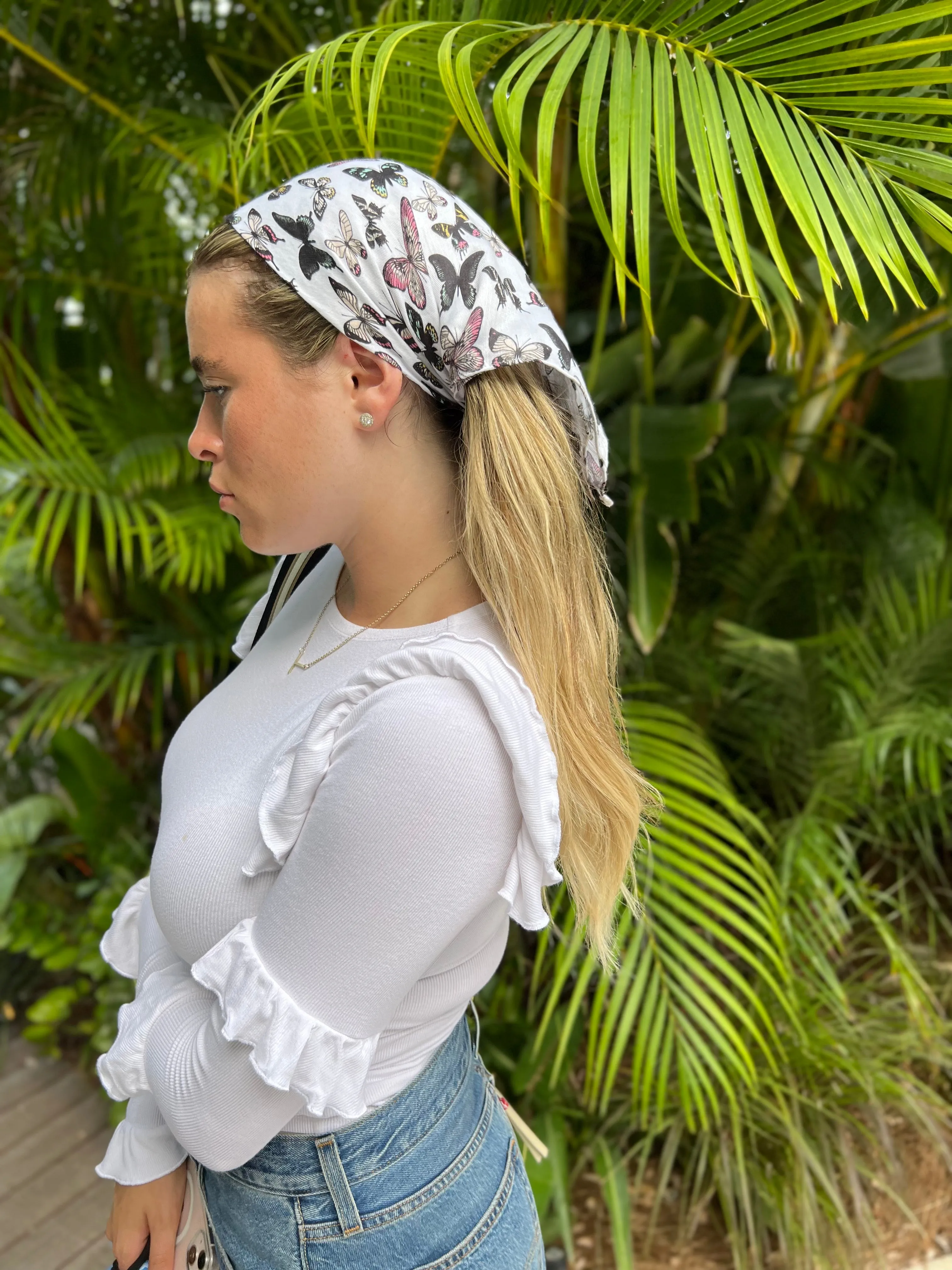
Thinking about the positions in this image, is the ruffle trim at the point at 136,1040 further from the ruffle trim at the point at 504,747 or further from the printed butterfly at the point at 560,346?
the printed butterfly at the point at 560,346

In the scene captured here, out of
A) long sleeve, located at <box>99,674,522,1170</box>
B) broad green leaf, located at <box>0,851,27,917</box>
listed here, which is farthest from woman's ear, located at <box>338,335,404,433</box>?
broad green leaf, located at <box>0,851,27,917</box>

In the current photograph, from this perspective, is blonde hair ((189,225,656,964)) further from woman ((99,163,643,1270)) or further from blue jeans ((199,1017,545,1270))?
blue jeans ((199,1017,545,1270))

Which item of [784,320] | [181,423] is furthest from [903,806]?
[181,423]

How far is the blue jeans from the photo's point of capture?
2.62 feet

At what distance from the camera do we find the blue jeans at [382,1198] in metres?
0.80

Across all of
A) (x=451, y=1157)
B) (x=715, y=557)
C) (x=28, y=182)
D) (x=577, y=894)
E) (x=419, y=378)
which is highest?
Result: (x=28, y=182)

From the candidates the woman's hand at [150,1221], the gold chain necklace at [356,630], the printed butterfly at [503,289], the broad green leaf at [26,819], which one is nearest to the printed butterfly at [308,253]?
the printed butterfly at [503,289]

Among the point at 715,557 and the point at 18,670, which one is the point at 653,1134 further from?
the point at 18,670

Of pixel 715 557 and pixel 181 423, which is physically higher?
pixel 181 423

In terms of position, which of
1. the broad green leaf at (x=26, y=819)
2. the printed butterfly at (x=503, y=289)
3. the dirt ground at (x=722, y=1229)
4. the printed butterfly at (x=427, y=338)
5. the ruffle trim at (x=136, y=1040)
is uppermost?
the printed butterfly at (x=503, y=289)

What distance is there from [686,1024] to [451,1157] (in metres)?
0.80

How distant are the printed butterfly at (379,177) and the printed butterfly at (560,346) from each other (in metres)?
0.15

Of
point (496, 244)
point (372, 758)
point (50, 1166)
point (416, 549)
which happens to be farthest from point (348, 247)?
point (50, 1166)

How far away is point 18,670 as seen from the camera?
2.30 metres
